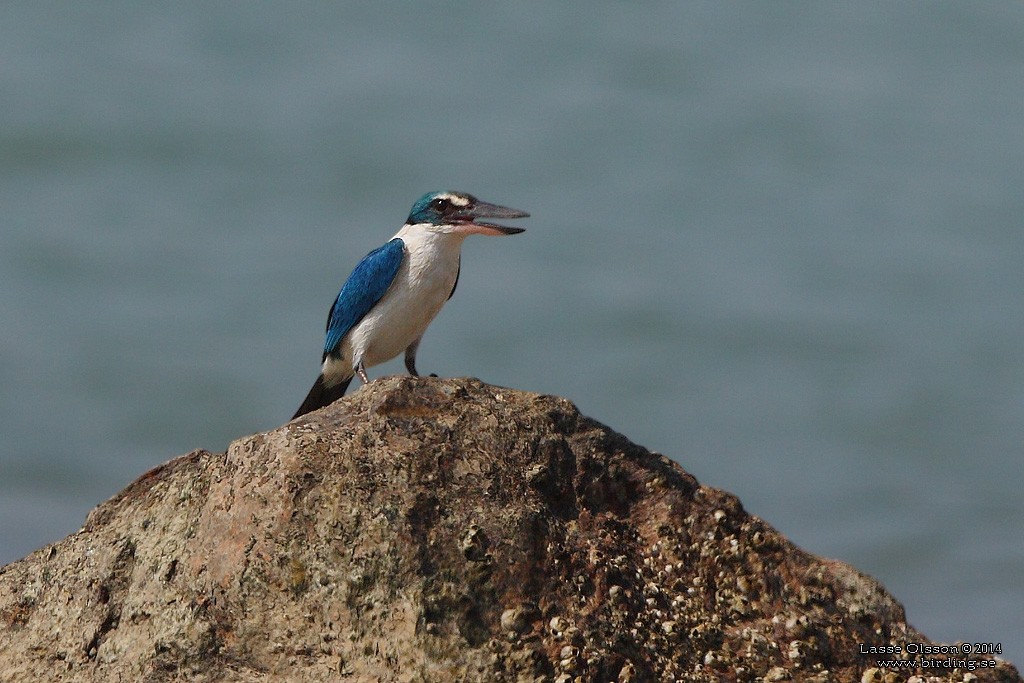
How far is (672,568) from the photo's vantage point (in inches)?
266

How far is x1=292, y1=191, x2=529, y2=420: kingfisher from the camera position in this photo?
1095cm

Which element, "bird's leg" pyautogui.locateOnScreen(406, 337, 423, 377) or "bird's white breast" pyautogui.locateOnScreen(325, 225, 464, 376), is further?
"bird's leg" pyautogui.locateOnScreen(406, 337, 423, 377)

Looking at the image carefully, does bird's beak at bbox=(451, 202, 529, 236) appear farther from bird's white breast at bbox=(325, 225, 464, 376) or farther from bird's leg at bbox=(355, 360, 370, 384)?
bird's leg at bbox=(355, 360, 370, 384)

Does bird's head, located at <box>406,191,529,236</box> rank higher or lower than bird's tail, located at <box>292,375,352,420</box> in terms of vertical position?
higher

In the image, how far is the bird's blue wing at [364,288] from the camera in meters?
11.0

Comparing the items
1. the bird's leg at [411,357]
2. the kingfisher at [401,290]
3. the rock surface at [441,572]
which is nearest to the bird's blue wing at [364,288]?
the kingfisher at [401,290]

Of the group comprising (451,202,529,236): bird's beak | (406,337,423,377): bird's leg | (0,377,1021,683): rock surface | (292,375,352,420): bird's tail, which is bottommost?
(0,377,1021,683): rock surface

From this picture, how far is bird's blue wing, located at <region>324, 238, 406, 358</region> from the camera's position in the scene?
36.1 feet

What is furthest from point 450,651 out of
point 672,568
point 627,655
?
point 672,568

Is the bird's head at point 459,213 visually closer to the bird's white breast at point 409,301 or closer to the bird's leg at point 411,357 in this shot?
the bird's white breast at point 409,301

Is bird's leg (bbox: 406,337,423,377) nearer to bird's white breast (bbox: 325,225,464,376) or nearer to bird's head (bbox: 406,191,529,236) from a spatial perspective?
bird's white breast (bbox: 325,225,464,376)

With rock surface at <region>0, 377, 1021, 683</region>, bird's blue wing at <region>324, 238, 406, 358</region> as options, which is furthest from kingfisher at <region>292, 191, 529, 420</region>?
rock surface at <region>0, 377, 1021, 683</region>

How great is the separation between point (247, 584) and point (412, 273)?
201 inches

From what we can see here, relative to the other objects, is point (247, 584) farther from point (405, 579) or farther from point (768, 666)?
point (768, 666)
